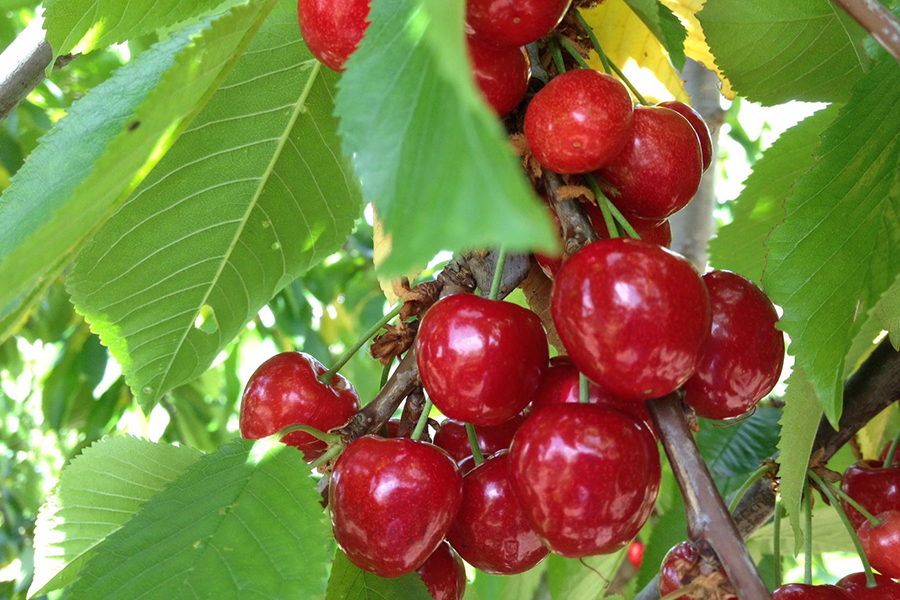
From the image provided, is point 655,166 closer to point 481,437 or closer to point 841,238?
point 841,238

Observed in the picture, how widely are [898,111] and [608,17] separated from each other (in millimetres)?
416

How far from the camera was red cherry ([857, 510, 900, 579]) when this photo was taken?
78 cm

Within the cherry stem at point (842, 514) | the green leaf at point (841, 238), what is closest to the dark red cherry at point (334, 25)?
the green leaf at point (841, 238)

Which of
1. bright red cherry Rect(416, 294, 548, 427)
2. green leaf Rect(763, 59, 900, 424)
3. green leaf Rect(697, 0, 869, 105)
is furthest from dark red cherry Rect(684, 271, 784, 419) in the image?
green leaf Rect(697, 0, 869, 105)

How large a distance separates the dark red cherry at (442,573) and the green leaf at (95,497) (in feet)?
0.85

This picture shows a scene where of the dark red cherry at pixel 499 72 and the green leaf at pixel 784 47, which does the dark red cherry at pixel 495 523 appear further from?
the green leaf at pixel 784 47

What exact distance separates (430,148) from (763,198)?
85cm

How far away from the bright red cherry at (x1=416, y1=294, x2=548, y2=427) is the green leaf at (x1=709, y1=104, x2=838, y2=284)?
56 centimetres

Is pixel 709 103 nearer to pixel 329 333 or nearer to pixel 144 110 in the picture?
pixel 144 110

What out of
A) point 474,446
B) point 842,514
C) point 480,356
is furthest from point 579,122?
point 842,514

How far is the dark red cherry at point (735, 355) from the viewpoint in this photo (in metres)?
0.62

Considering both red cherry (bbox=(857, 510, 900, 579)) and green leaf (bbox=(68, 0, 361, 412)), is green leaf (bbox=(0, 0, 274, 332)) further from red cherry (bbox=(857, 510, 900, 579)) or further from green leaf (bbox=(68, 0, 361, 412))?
red cherry (bbox=(857, 510, 900, 579))

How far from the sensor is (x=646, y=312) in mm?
530

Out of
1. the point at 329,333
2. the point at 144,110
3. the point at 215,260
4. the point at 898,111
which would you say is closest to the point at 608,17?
the point at 898,111
